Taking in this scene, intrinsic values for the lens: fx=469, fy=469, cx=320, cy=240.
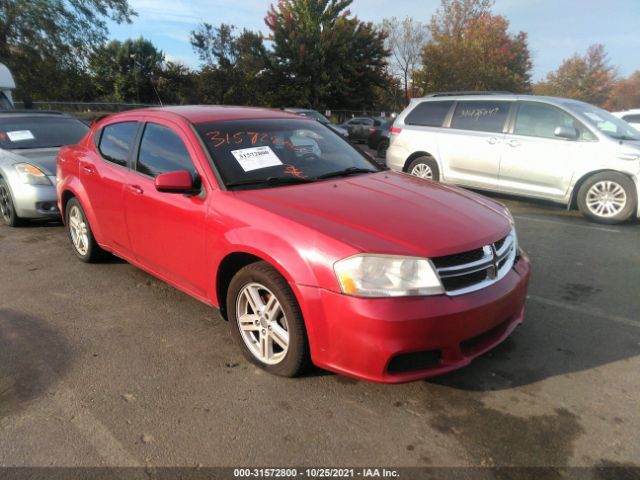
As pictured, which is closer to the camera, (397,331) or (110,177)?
(397,331)

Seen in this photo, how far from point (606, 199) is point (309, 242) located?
5.99m

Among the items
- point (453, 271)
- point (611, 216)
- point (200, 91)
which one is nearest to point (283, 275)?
point (453, 271)

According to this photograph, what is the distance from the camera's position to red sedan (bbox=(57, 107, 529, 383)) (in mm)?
2365

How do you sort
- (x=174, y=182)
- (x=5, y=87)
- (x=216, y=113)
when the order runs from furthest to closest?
1. (x=5, y=87)
2. (x=216, y=113)
3. (x=174, y=182)

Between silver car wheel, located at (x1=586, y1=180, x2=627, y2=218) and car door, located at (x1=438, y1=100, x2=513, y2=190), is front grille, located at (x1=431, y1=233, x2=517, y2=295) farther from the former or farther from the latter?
car door, located at (x1=438, y1=100, x2=513, y2=190)

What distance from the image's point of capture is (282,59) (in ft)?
120

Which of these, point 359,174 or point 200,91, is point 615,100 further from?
point 359,174

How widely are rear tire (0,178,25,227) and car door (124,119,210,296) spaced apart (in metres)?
3.38

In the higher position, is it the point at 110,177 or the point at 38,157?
the point at 110,177

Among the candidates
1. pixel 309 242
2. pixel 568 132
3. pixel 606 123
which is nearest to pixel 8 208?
Result: pixel 309 242

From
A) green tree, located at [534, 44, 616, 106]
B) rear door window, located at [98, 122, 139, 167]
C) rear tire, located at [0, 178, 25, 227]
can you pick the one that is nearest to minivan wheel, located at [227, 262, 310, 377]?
rear door window, located at [98, 122, 139, 167]

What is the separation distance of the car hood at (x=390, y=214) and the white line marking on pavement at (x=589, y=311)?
1143mm

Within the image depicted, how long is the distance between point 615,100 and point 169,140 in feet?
219

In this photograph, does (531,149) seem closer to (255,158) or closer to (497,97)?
(497,97)
